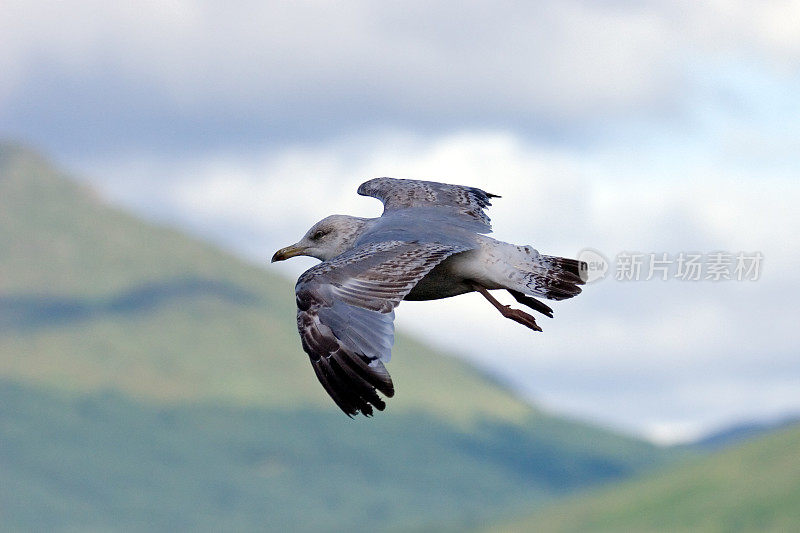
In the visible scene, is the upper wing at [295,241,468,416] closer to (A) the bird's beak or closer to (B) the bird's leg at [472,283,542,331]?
(B) the bird's leg at [472,283,542,331]

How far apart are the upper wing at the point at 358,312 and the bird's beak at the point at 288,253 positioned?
3.53 metres

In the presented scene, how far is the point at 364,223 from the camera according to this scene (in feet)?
68.6

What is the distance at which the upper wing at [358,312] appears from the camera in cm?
1470

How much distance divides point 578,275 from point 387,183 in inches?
208

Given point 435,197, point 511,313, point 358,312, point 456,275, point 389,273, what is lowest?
point 358,312

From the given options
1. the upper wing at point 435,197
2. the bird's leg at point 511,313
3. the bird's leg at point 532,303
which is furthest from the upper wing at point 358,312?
the upper wing at point 435,197

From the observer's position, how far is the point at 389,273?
16.8 metres

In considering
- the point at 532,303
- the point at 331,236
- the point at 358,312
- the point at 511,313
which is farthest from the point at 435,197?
the point at 358,312

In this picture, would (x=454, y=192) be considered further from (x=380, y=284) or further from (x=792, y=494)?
(x=792, y=494)

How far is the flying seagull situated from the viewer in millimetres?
15039

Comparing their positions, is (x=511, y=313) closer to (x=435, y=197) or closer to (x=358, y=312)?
(x=358, y=312)

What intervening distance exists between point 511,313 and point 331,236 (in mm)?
3400

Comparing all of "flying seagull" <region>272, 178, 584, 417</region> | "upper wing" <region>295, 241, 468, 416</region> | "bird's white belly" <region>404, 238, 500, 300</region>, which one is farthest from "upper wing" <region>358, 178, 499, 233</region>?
"upper wing" <region>295, 241, 468, 416</region>

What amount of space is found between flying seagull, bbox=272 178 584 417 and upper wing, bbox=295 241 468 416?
1 cm
